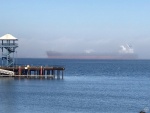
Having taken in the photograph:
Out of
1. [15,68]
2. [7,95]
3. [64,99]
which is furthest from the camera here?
[15,68]

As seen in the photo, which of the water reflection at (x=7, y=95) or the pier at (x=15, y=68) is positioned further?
the pier at (x=15, y=68)

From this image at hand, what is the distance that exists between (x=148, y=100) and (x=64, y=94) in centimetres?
1591

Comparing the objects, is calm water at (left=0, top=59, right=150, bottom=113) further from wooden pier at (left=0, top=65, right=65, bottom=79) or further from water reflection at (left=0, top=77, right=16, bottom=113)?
wooden pier at (left=0, top=65, right=65, bottom=79)

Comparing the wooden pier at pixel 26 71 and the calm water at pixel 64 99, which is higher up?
the wooden pier at pixel 26 71

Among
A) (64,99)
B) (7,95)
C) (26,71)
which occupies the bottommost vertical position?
(64,99)

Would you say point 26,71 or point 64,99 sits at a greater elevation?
point 26,71

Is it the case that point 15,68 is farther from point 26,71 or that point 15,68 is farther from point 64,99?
point 64,99

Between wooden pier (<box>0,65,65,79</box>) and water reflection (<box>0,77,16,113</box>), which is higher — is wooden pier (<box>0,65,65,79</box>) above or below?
above

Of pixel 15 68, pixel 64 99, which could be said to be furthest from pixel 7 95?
pixel 15 68

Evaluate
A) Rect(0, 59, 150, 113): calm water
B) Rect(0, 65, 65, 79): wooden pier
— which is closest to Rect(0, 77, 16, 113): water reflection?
Rect(0, 59, 150, 113): calm water

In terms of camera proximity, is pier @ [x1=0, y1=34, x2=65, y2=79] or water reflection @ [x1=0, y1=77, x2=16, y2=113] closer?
water reflection @ [x1=0, y1=77, x2=16, y2=113]

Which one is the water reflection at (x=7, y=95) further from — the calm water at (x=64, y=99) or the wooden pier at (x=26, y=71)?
Result: the wooden pier at (x=26, y=71)

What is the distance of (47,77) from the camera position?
117625mm

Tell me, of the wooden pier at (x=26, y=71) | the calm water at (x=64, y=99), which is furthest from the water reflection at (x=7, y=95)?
the wooden pier at (x=26, y=71)
